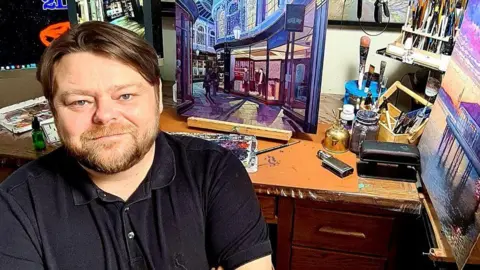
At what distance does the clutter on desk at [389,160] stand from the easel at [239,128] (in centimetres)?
27

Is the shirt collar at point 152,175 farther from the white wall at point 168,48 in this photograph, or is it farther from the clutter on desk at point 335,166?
the white wall at point 168,48

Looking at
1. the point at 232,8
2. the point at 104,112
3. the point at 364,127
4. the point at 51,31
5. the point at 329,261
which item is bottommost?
the point at 329,261

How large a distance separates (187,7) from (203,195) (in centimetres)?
67

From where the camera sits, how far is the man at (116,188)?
3.43 feet

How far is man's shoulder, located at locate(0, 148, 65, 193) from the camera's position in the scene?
43.1 inches

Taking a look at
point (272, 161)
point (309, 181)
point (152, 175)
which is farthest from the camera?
point (272, 161)

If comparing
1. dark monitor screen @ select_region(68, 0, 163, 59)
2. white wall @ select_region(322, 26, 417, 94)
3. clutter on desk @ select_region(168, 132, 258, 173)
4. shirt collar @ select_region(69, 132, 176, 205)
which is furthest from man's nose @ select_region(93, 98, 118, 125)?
white wall @ select_region(322, 26, 417, 94)

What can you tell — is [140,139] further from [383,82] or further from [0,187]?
[383,82]

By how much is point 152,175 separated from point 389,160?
0.68 m

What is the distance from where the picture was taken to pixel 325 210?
1.38 m

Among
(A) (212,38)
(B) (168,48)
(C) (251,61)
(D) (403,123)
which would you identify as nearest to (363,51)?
(D) (403,123)

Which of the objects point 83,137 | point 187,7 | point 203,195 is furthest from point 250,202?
point 187,7

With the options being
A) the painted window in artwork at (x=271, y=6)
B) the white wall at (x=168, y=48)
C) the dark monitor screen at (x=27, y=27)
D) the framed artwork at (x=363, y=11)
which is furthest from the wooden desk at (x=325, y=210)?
the white wall at (x=168, y=48)

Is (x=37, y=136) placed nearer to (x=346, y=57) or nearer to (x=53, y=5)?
(x=53, y=5)
